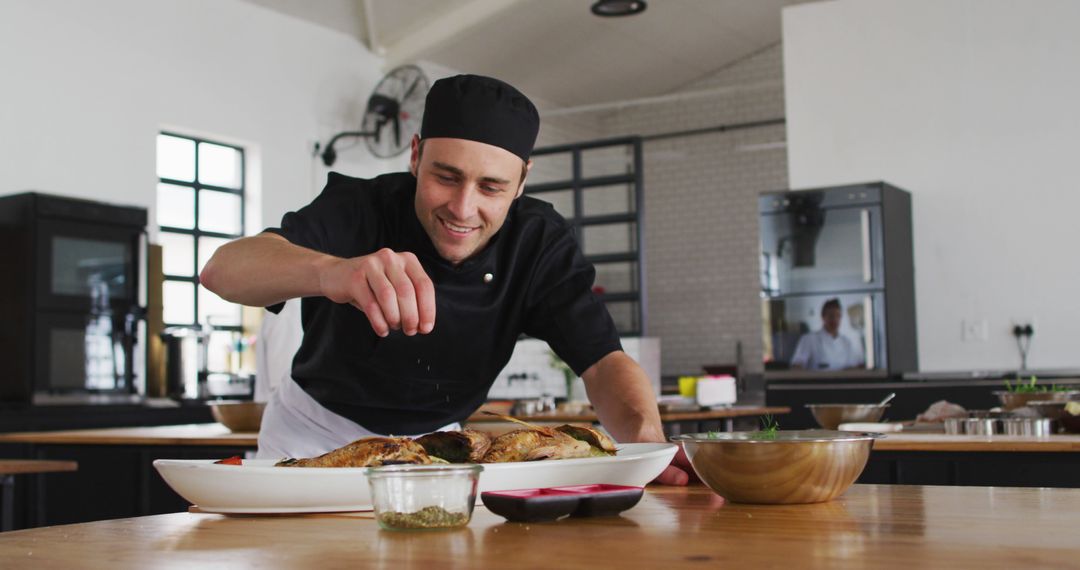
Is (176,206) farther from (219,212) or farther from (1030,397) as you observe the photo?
(1030,397)

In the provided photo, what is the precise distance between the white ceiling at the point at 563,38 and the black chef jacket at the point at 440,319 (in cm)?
700

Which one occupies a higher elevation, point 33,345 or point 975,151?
point 975,151

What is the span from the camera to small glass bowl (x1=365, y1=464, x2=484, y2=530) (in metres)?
1.01

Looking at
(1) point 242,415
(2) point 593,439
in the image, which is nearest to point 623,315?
(1) point 242,415

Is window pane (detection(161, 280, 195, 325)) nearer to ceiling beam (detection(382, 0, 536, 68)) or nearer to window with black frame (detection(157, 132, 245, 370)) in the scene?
window with black frame (detection(157, 132, 245, 370))

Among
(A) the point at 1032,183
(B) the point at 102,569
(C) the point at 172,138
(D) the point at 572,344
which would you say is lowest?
(B) the point at 102,569

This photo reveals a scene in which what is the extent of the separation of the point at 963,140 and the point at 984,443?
17.6ft

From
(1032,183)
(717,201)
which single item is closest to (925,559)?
(1032,183)

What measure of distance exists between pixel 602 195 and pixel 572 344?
10193 mm

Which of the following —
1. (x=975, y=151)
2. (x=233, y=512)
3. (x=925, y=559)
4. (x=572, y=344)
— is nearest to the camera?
(x=925, y=559)

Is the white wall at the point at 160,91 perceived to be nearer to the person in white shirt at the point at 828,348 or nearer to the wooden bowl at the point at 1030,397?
the person in white shirt at the point at 828,348

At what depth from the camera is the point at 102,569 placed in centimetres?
88

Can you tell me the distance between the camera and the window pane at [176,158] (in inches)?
316

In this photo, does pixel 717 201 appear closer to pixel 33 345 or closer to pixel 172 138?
→ pixel 172 138
